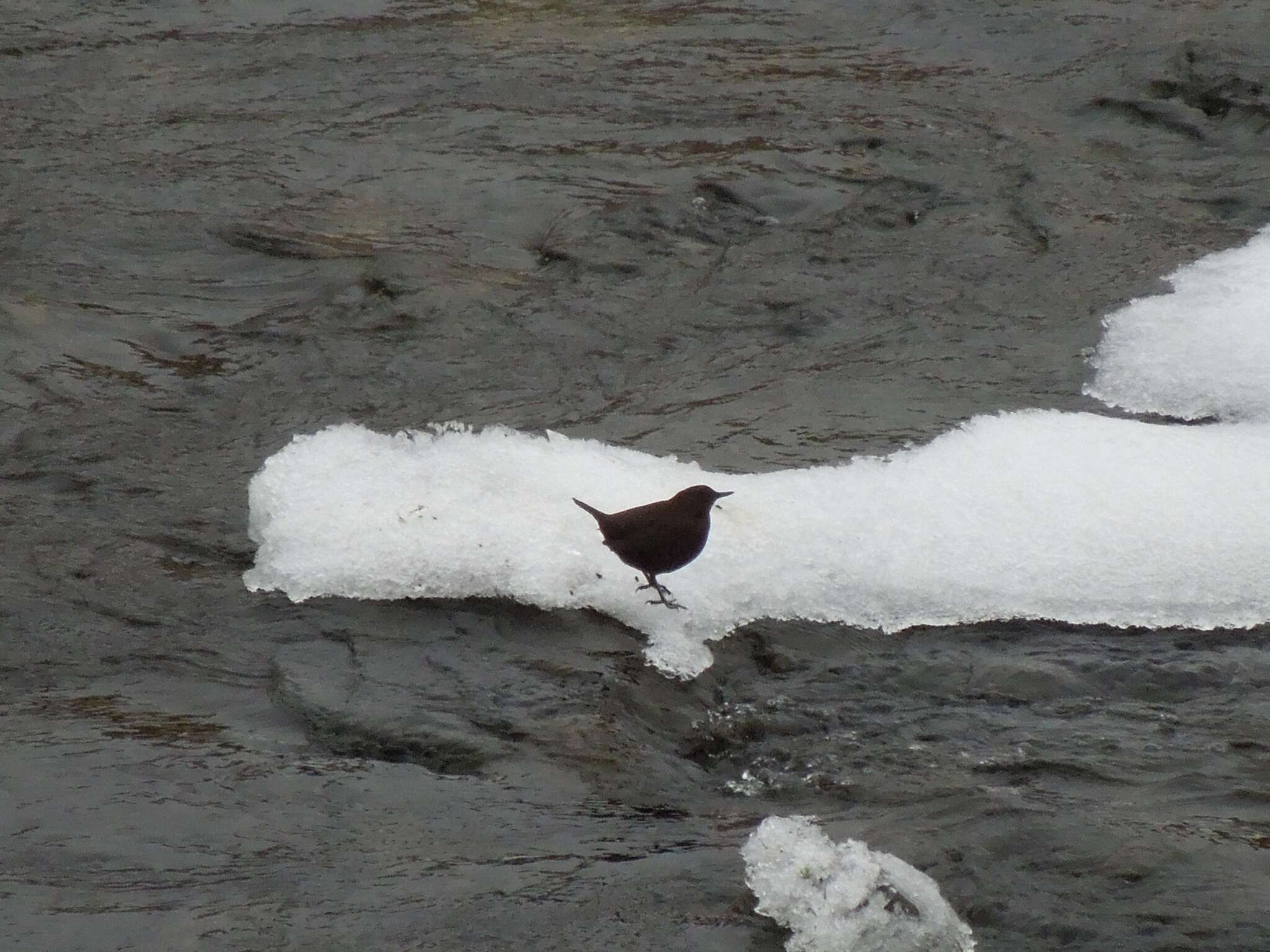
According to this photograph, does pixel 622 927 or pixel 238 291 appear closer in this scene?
pixel 622 927

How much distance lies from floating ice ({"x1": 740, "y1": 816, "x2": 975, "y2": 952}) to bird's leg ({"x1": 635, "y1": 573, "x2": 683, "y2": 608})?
912 mm

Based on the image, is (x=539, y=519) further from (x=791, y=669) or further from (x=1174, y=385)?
(x=1174, y=385)

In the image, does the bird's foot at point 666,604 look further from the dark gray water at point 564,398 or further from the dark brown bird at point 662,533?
the dark gray water at point 564,398

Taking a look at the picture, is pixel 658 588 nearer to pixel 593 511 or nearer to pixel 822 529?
pixel 593 511

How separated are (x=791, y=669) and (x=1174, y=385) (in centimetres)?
210

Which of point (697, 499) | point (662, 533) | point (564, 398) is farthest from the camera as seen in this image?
point (564, 398)

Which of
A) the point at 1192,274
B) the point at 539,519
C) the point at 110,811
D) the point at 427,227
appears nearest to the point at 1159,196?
the point at 1192,274

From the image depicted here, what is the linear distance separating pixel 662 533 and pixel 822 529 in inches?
24.9

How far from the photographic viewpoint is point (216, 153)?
640 cm

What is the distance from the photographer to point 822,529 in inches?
164

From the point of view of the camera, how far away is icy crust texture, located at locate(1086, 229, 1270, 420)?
490 centimetres

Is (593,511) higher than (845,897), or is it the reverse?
(593,511)

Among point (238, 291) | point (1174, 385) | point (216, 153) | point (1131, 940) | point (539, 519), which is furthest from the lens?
point (216, 153)

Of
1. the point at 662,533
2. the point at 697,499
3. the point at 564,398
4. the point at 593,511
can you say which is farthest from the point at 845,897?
the point at 564,398
